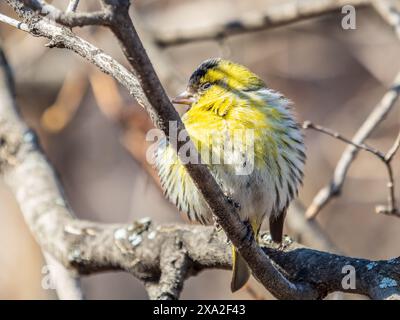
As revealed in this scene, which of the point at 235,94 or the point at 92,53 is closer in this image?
the point at 92,53

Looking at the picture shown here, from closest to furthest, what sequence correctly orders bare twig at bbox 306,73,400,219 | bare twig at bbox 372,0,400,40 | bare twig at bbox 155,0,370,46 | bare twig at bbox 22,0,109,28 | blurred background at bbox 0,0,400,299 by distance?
1. bare twig at bbox 22,0,109,28
2. bare twig at bbox 306,73,400,219
3. bare twig at bbox 372,0,400,40
4. bare twig at bbox 155,0,370,46
5. blurred background at bbox 0,0,400,299

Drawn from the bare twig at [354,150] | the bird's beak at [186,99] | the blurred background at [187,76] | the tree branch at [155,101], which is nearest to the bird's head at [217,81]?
the bird's beak at [186,99]

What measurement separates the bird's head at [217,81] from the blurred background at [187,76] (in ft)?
4.28

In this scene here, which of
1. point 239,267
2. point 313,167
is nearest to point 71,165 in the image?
point 313,167

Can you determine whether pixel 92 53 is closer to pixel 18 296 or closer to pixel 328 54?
pixel 18 296

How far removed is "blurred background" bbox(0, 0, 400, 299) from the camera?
6.08 m

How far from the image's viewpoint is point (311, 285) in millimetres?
2994

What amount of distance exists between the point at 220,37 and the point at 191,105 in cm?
130

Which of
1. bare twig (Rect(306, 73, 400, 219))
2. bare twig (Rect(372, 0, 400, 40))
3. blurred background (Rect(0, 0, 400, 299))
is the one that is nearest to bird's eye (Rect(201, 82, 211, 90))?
bare twig (Rect(306, 73, 400, 219))

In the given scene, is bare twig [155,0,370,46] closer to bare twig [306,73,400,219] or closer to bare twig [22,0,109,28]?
bare twig [306,73,400,219]

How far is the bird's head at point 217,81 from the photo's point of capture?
376 cm

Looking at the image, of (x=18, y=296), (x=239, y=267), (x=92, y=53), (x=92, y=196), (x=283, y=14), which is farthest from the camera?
(x=92, y=196)

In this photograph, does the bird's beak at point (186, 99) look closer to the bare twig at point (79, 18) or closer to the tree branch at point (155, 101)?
the tree branch at point (155, 101)

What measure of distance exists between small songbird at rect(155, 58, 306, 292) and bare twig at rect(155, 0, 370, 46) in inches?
39.7
